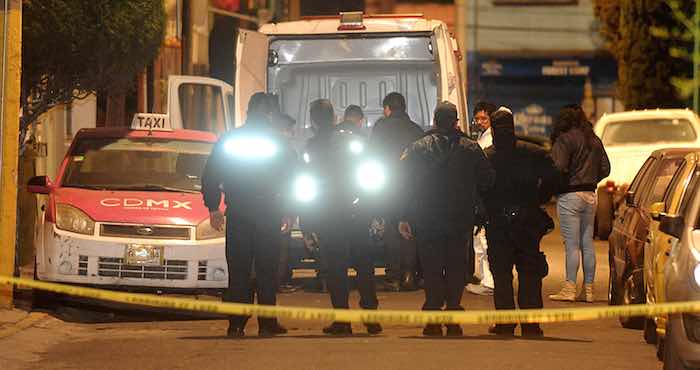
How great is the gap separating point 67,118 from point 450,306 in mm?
13343

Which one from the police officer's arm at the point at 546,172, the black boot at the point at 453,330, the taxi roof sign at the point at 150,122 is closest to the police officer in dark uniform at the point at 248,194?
the black boot at the point at 453,330

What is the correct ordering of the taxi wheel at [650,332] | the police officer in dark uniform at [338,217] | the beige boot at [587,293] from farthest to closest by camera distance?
the beige boot at [587,293] < the police officer in dark uniform at [338,217] < the taxi wheel at [650,332]

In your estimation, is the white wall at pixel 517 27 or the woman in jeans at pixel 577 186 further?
the white wall at pixel 517 27

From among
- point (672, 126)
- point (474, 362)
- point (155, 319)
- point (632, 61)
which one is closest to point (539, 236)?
point (474, 362)

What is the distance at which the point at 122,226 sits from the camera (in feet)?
47.8

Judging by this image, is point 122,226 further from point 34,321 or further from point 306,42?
point 306,42

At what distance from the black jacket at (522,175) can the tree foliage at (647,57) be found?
3208 cm

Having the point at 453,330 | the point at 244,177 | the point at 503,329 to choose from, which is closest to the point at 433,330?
the point at 453,330

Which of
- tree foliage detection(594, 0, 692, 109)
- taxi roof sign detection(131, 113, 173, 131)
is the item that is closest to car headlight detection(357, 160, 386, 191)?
taxi roof sign detection(131, 113, 173, 131)

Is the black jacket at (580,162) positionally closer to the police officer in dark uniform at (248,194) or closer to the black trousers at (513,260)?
the black trousers at (513,260)

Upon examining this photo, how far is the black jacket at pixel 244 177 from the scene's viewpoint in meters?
12.9

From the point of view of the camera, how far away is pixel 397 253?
16.8m

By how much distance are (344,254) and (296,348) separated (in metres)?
1.41

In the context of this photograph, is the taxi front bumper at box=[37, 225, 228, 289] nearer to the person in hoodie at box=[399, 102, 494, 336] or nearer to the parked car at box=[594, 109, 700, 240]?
the person in hoodie at box=[399, 102, 494, 336]
